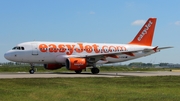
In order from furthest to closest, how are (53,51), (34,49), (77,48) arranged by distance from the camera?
(77,48) < (53,51) < (34,49)

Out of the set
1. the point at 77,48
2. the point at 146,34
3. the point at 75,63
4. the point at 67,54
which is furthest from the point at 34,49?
the point at 146,34

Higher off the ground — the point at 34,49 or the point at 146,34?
the point at 146,34

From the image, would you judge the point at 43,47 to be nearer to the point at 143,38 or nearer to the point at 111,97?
the point at 143,38

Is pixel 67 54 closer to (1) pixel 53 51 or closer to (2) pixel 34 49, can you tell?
(1) pixel 53 51

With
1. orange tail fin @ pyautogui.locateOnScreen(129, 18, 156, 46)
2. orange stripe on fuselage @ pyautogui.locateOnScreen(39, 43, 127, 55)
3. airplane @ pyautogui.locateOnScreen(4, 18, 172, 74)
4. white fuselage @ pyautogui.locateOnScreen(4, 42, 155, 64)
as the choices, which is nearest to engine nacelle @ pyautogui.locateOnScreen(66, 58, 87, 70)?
airplane @ pyautogui.locateOnScreen(4, 18, 172, 74)

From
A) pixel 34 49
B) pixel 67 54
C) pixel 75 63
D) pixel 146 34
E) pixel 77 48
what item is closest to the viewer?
pixel 75 63

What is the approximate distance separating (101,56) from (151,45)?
526 inches

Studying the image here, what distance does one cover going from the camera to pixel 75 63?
3812cm

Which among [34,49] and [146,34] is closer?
[34,49]

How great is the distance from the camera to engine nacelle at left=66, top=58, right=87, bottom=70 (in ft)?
124

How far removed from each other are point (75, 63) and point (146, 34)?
1636cm

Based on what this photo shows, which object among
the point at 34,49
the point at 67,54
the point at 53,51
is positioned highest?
the point at 34,49

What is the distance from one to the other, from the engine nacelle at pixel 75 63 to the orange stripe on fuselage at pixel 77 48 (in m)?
2.59

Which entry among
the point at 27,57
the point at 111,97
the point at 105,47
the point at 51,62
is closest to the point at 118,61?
the point at 105,47
